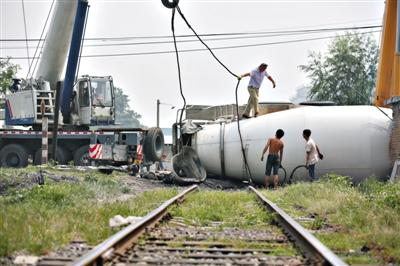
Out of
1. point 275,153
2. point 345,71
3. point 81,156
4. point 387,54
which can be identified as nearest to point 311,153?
point 275,153

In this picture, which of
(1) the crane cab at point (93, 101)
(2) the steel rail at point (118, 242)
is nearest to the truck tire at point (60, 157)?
(1) the crane cab at point (93, 101)

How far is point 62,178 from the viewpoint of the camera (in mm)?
16641

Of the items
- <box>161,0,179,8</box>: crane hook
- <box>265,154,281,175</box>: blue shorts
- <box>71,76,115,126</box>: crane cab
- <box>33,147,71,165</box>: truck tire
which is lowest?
<box>33,147,71,165</box>: truck tire

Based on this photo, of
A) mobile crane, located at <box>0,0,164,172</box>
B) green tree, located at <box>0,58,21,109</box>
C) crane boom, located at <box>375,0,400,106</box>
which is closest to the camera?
crane boom, located at <box>375,0,400,106</box>

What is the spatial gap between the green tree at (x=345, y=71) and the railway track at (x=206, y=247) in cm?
4613

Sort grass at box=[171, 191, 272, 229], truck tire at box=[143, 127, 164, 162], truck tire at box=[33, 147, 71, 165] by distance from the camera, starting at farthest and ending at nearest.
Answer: truck tire at box=[143, 127, 164, 162]
truck tire at box=[33, 147, 71, 165]
grass at box=[171, 191, 272, 229]

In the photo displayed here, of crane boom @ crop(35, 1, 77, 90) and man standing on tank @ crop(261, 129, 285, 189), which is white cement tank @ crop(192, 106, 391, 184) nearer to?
man standing on tank @ crop(261, 129, 285, 189)

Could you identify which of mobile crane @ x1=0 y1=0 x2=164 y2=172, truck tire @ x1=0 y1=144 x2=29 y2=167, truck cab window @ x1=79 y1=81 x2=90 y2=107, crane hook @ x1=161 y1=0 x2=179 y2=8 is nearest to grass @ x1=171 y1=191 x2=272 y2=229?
crane hook @ x1=161 y1=0 x2=179 y2=8

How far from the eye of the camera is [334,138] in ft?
52.5

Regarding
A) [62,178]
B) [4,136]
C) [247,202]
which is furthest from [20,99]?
[247,202]

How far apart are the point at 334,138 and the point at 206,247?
10.6m

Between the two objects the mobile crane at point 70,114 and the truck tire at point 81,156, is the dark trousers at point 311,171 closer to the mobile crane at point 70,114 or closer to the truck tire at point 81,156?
the mobile crane at point 70,114

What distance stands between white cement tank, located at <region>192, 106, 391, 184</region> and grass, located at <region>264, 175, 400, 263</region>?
217 cm

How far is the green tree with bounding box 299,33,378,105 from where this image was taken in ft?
174
